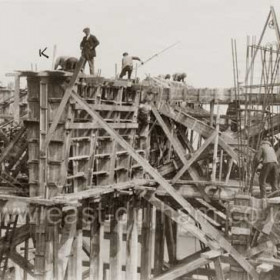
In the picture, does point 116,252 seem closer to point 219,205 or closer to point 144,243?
point 144,243

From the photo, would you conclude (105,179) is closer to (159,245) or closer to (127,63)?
(127,63)

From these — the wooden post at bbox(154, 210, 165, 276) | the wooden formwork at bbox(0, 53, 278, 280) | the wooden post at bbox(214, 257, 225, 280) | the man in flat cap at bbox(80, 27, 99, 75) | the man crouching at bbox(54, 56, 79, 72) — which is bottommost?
the wooden post at bbox(154, 210, 165, 276)

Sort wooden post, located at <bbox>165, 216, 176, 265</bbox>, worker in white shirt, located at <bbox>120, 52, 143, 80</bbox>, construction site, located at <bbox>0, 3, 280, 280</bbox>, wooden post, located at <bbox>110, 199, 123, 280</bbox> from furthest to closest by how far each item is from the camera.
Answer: wooden post, located at <bbox>165, 216, 176, 265</bbox>
worker in white shirt, located at <bbox>120, 52, 143, 80</bbox>
wooden post, located at <bbox>110, 199, 123, 280</bbox>
construction site, located at <bbox>0, 3, 280, 280</bbox>

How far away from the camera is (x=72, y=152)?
41.2ft

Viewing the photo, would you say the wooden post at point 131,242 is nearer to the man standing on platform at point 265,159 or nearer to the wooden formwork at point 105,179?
the wooden formwork at point 105,179

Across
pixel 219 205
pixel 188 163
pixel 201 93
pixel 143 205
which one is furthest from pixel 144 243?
pixel 201 93

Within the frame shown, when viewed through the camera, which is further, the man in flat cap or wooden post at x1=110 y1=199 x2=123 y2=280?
wooden post at x1=110 y1=199 x2=123 y2=280

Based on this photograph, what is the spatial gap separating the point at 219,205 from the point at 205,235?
12.0 feet

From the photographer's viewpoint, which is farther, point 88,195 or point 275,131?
point 275,131

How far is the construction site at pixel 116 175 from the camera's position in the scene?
1109 centimetres

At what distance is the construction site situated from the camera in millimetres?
11086

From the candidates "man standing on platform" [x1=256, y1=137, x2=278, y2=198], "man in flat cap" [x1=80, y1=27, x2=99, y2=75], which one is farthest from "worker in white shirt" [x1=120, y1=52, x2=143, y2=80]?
"man standing on platform" [x1=256, y1=137, x2=278, y2=198]

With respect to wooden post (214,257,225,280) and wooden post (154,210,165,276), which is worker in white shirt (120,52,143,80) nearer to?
wooden post (154,210,165,276)

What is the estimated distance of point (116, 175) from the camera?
1480 cm
